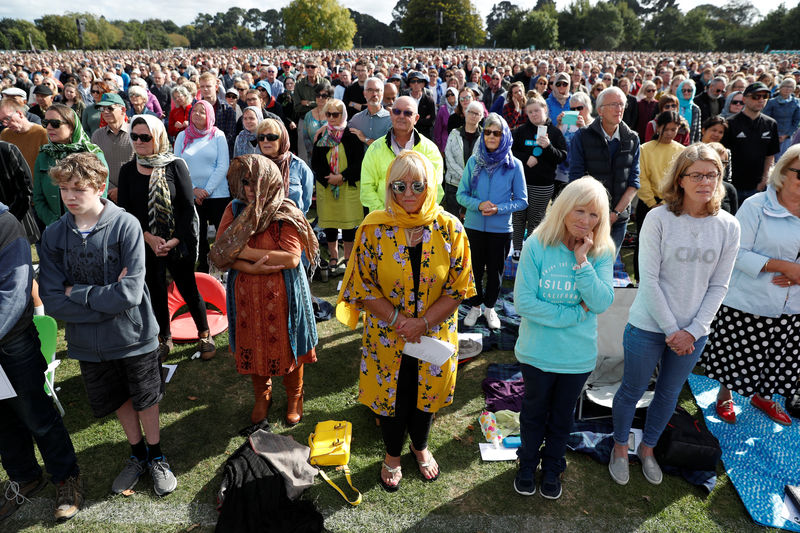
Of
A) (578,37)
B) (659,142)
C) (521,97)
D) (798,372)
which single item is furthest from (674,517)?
(578,37)

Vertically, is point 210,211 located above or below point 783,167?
below

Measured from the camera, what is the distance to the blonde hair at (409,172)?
252 cm

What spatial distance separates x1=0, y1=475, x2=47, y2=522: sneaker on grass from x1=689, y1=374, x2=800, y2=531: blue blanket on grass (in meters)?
4.52

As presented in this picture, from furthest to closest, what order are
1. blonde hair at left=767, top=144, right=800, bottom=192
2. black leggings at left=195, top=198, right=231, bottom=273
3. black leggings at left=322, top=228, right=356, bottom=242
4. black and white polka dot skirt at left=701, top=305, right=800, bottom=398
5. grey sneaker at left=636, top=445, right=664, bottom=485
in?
black leggings at left=322, top=228, right=356, bottom=242 < black leggings at left=195, top=198, right=231, bottom=273 < black and white polka dot skirt at left=701, top=305, right=800, bottom=398 < grey sneaker at left=636, top=445, right=664, bottom=485 < blonde hair at left=767, top=144, right=800, bottom=192

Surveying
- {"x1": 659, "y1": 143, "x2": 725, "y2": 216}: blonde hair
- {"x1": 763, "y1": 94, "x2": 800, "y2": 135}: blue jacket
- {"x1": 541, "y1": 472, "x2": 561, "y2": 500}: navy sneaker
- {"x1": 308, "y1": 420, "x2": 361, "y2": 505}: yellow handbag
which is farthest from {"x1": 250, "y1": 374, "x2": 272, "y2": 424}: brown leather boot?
{"x1": 763, "y1": 94, "x2": 800, "y2": 135}: blue jacket

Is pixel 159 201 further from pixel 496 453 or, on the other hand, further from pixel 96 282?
pixel 496 453

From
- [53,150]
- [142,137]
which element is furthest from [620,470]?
[53,150]

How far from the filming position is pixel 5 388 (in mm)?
2557

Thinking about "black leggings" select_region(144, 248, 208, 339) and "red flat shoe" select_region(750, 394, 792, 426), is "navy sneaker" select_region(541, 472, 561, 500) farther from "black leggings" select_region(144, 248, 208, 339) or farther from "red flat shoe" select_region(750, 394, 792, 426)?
"black leggings" select_region(144, 248, 208, 339)

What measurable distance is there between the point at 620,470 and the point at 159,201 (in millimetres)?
4029

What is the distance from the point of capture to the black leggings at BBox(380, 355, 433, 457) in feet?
9.34

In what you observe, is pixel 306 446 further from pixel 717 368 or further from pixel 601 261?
pixel 717 368

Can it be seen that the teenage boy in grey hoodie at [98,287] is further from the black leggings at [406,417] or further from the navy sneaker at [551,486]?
the navy sneaker at [551,486]

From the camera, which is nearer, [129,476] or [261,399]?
[129,476]
